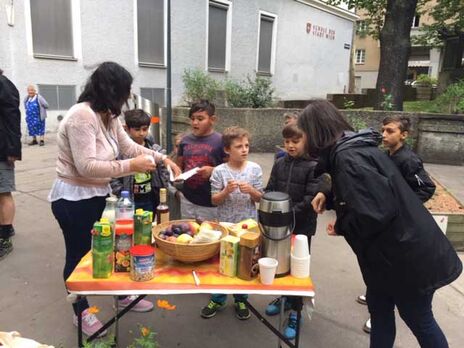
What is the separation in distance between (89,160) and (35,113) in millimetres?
8748

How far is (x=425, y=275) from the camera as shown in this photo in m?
1.94

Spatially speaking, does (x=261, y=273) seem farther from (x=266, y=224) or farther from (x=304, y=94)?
(x=304, y=94)

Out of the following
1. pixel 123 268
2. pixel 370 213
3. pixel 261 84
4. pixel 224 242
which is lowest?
pixel 123 268

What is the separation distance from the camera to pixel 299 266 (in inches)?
81.8

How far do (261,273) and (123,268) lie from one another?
2.31ft

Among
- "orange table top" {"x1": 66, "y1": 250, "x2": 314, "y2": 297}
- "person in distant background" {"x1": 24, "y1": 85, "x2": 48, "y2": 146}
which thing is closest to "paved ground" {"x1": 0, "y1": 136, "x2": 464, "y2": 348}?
"orange table top" {"x1": 66, "y1": 250, "x2": 314, "y2": 297}

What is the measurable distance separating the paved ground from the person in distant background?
248 inches

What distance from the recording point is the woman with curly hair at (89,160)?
A: 7.43ft

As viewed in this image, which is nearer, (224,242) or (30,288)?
(224,242)

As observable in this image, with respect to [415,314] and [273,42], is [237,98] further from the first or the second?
[273,42]

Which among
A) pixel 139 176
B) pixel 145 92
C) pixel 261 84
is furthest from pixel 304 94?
pixel 139 176

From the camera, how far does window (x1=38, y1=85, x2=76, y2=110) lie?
35.4ft

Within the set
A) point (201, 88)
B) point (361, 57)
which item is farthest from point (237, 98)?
point (361, 57)

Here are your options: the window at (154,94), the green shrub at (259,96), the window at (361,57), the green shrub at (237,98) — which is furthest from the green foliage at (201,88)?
the window at (361,57)
